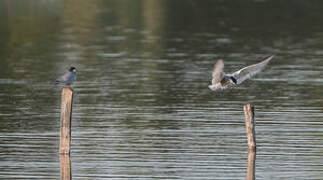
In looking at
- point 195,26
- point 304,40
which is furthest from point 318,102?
point 195,26

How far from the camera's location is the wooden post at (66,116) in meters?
20.3

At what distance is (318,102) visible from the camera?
30.3 m

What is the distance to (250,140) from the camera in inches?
871

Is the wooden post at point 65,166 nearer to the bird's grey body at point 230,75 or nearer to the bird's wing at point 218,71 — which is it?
the bird's grey body at point 230,75

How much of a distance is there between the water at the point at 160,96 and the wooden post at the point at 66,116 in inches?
18.3

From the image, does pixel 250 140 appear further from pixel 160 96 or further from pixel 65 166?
pixel 160 96

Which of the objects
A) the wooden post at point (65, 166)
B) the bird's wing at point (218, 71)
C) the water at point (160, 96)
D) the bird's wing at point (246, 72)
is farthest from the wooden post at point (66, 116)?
the bird's wing at point (246, 72)

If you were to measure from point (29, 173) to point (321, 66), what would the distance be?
68.2 feet

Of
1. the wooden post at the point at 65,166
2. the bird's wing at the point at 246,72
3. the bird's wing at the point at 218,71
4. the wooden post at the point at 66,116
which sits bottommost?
the wooden post at the point at 65,166

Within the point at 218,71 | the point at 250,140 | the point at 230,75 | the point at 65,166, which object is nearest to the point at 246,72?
the point at 230,75

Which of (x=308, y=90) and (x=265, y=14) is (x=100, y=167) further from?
(x=265, y=14)

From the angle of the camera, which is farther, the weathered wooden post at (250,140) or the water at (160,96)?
the water at (160,96)

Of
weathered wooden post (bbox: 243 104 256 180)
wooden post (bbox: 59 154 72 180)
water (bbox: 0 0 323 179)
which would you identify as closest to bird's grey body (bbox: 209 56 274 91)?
weathered wooden post (bbox: 243 104 256 180)

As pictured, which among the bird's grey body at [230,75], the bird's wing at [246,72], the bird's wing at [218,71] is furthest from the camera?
the bird's wing at [246,72]
